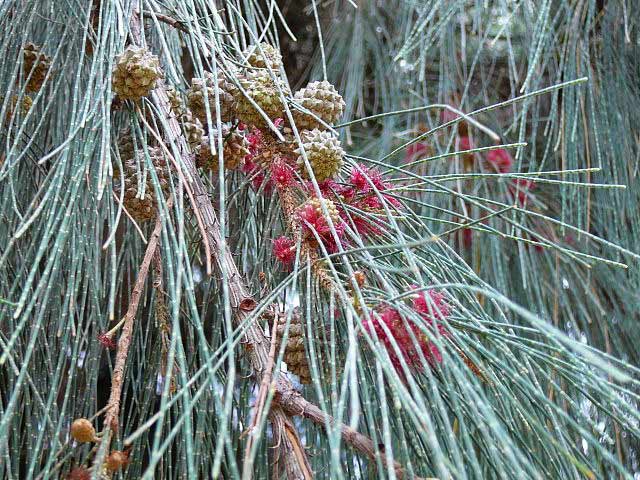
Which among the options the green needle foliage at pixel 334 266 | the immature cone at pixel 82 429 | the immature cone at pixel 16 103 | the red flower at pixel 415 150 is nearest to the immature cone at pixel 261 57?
the green needle foliage at pixel 334 266

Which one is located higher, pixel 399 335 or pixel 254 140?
pixel 254 140

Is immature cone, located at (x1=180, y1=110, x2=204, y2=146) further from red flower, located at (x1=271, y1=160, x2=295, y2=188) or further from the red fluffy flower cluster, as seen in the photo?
the red fluffy flower cluster

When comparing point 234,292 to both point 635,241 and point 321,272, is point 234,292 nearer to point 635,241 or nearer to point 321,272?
point 321,272

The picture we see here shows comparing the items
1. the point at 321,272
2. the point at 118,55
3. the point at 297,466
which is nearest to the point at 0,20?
the point at 118,55

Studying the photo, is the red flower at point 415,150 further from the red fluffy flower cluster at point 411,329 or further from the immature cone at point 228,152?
the red fluffy flower cluster at point 411,329

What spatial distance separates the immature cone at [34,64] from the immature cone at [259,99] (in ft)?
0.90

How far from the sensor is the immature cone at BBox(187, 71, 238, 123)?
744 mm

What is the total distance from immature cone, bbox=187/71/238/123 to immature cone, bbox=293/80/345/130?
2.4 inches

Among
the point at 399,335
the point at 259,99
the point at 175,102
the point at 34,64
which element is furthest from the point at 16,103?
the point at 399,335

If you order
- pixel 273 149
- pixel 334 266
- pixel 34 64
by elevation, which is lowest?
pixel 334 266

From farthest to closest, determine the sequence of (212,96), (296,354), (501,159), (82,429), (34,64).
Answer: (501,159) < (34,64) < (212,96) < (296,354) < (82,429)

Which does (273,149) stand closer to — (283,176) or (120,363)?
(283,176)

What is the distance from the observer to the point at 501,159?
A: 1.58 meters

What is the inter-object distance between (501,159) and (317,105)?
2.97 feet
